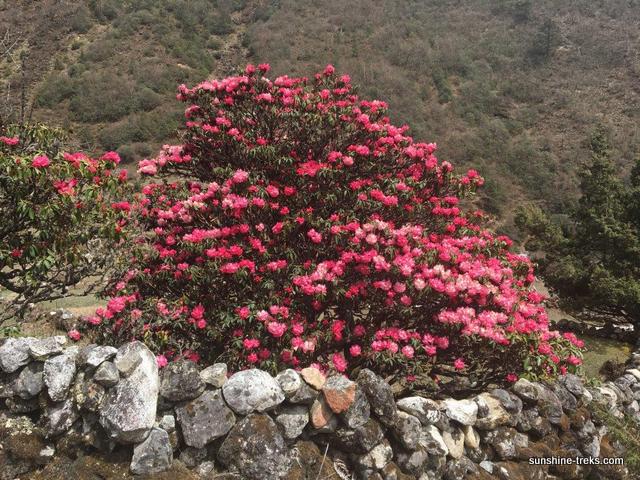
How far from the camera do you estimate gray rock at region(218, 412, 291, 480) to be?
2932 millimetres

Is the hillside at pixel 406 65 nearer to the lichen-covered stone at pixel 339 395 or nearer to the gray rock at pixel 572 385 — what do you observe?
the gray rock at pixel 572 385

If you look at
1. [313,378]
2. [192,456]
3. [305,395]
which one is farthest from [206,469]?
[313,378]

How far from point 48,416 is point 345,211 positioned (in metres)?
3.61

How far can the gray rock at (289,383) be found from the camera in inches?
126

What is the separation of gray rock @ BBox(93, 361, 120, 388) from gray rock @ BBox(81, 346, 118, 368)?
0.05m

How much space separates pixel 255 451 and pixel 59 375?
138cm

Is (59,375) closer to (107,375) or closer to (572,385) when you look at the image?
(107,375)

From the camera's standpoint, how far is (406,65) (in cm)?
5200

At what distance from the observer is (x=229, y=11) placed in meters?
58.5

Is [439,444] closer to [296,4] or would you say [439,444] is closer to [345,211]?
[345,211]

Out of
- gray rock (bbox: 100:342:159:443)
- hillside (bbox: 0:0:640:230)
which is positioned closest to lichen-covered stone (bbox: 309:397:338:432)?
gray rock (bbox: 100:342:159:443)

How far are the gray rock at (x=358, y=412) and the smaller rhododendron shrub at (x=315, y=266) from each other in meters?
1.02

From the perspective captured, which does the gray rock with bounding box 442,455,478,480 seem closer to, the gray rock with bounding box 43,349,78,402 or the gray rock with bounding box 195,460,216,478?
the gray rock with bounding box 195,460,216,478

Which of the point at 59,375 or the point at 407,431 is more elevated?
the point at 59,375
